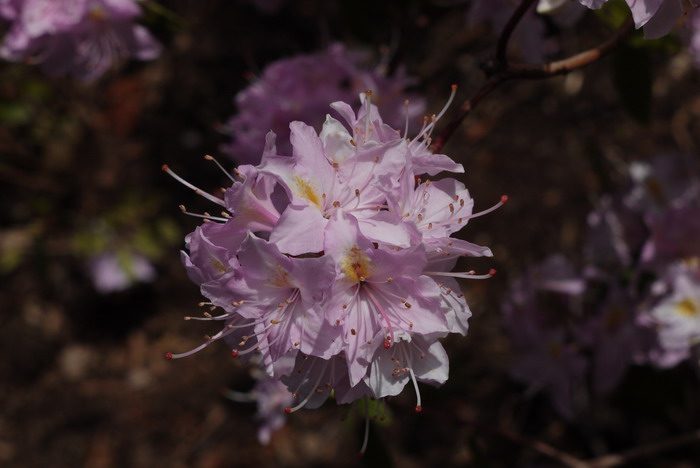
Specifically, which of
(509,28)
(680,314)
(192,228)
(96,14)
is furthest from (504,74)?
(192,228)

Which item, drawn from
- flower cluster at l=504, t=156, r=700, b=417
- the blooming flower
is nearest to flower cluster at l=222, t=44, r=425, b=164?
flower cluster at l=504, t=156, r=700, b=417

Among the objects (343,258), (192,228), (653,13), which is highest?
(653,13)

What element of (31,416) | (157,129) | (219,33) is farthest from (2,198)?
(219,33)

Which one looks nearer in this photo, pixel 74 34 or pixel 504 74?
pixel 504 74

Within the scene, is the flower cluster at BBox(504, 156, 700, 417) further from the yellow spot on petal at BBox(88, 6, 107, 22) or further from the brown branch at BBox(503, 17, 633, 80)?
the yellow spot on petal at BBox(88, 6, 107, 22)

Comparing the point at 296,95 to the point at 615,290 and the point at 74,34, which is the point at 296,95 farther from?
the point at 615,290

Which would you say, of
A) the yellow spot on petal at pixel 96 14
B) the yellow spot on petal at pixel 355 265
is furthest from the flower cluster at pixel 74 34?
the yellow spot on petal at pixel 355 265

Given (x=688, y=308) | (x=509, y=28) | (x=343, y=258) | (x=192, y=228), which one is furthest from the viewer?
(x=192, y=228)

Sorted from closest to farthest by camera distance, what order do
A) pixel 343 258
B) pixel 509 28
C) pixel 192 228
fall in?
pixel 343 258 < pixel 509 28 < pixel 192 228
